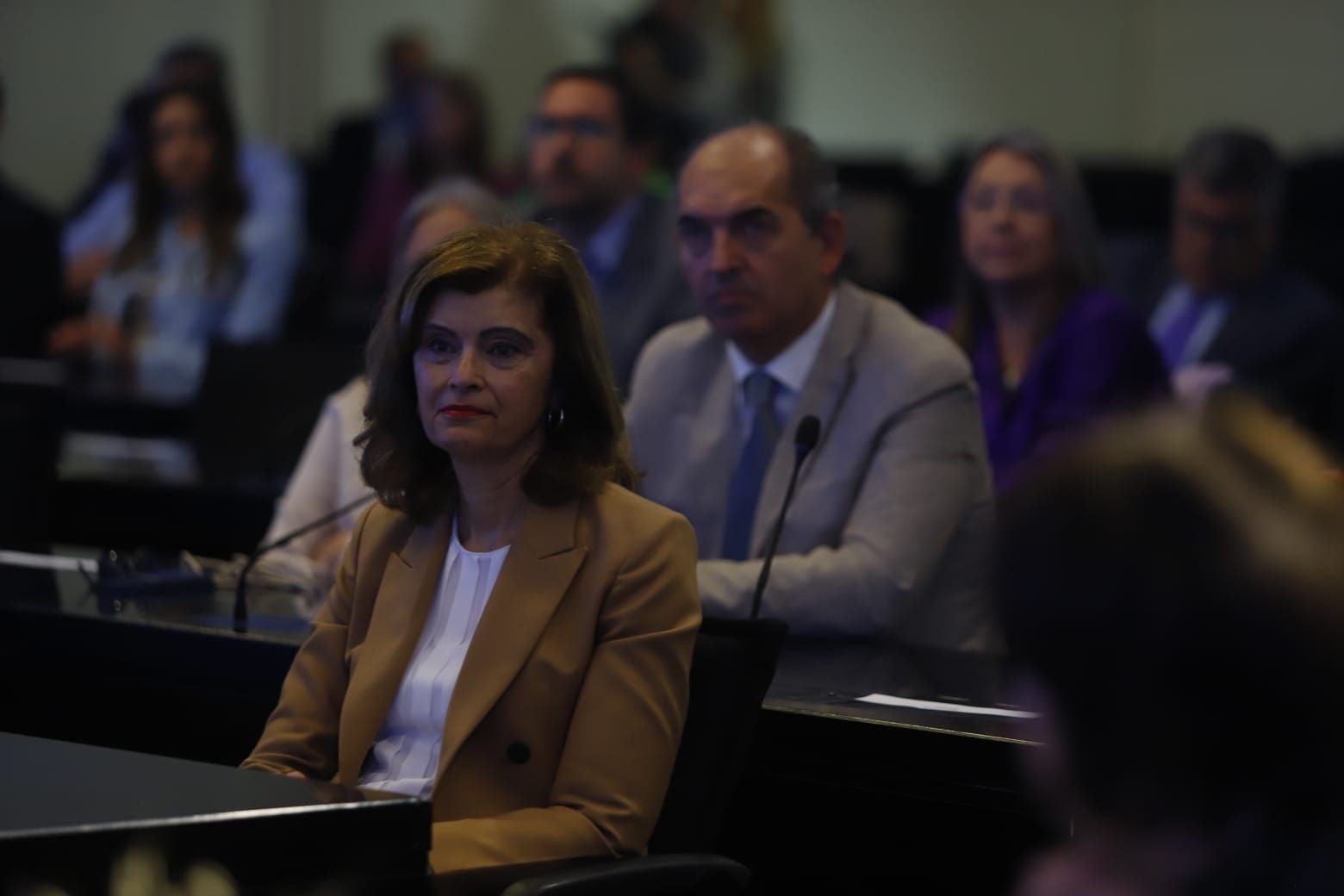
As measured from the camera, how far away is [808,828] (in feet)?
7.64

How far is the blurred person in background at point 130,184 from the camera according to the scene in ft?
20.3

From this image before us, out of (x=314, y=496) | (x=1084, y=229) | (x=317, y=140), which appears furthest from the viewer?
(x=317, y=140)

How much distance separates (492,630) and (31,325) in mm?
4346

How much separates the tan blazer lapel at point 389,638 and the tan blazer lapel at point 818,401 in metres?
0.88

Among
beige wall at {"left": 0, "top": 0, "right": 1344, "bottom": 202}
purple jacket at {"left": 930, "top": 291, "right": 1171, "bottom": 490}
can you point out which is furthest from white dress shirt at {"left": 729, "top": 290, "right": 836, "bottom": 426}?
beige wall at {"left": 0, "top": 0, "right": 1344, "bottom": 202}

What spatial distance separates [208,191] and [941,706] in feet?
13.7

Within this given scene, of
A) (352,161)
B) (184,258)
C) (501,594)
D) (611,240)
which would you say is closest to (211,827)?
(501,594)

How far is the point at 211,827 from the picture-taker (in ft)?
4.94

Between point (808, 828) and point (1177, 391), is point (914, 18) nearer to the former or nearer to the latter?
point (1177, 391)

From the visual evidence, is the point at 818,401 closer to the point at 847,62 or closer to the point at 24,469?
the point at 24,469

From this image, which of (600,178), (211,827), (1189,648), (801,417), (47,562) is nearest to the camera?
(1189,648)

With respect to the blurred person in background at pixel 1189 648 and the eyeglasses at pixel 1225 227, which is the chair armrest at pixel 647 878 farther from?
the eyeglasses at pixel 1225 227

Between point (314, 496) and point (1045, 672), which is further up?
point (1045, 672)

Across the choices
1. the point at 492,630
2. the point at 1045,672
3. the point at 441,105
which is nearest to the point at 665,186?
the point at 441,105
